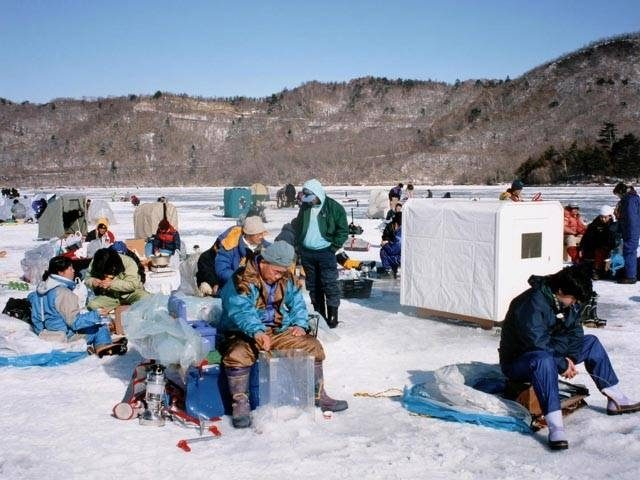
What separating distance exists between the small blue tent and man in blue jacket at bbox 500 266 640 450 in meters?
19.7

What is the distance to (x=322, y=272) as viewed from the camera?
7066 millimetres

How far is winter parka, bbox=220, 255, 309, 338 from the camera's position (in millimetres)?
4598

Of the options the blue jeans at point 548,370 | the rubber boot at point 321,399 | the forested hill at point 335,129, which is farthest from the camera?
the forested hill at point 335,129

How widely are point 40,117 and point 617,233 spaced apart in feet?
424

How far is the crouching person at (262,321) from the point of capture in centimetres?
452

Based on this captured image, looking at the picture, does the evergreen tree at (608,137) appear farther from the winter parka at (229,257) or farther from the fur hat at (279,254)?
the fur hat at (279,254)

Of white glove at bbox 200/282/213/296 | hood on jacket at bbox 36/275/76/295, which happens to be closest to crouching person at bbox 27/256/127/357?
hood on jacket at bbox 36/275/76/295

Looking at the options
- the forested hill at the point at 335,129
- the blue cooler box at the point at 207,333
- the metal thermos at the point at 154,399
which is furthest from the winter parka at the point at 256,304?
the forested hill at the point at 335,129

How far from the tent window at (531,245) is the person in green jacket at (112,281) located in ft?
12.3

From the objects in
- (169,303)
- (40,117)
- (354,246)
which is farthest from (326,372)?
(40,117)

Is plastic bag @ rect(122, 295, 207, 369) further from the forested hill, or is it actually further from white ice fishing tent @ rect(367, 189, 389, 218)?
the forested hill

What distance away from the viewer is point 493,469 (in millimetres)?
3805

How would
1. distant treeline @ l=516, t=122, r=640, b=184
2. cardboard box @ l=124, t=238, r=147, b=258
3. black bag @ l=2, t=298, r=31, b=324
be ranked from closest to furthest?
black bag @ l=2, t=298, r=31, b=324
cardboard box @ l=124, t=238, r=147, b=258
distant treeline @ l=516, t=122, r=640, b=184

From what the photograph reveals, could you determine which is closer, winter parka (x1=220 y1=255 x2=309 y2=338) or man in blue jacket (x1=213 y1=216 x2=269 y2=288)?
winter parka (x1=220 y1=255 x2=309 y2=338)
